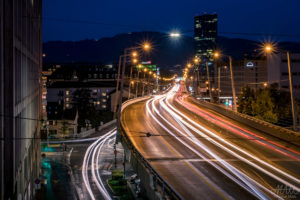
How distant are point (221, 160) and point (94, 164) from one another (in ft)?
83.9

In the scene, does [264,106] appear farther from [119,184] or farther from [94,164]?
[119,184]

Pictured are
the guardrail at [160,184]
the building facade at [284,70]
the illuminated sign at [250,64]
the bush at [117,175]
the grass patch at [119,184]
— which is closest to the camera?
the guardrail at [160,184]

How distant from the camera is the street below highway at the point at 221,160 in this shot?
15578mm

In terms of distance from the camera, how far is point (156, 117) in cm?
4419

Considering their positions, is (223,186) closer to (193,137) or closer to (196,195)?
(196,195)

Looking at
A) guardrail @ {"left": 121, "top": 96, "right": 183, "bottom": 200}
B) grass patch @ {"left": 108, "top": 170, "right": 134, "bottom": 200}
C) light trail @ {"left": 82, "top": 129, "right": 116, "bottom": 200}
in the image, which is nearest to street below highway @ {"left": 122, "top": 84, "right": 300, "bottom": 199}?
guardrail @ {"left": 121, "top": 96, "right": 183, "bottom": 200}

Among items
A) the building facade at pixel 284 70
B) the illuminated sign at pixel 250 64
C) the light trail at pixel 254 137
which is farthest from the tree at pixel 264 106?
the illuminated sign at pixel 250 64

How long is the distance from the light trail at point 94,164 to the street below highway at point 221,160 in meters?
6.11

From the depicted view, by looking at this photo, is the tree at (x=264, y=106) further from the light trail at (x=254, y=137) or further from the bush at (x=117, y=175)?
the bush at (x=117, y=175)

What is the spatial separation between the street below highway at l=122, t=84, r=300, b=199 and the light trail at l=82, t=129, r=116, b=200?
6110 millimetres

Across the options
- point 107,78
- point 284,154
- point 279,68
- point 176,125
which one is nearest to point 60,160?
point 176,125

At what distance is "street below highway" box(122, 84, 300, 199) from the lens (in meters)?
15.6

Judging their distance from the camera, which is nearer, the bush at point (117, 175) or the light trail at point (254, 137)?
the light trail at point (254, 137)

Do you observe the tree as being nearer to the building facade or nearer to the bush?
the bush
